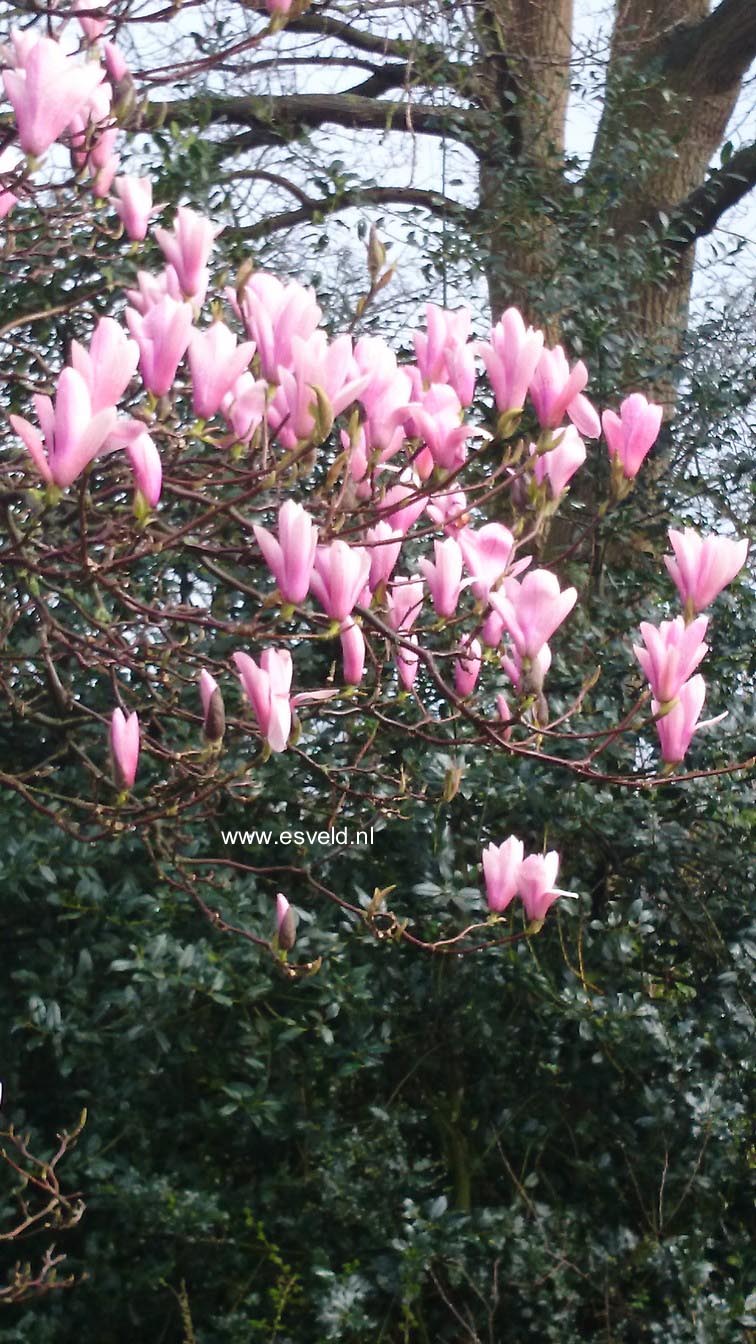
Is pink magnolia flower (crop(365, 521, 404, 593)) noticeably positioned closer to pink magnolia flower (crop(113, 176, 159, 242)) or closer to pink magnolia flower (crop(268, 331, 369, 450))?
pink magnolia flower (crop(268, 331, 369, 450))

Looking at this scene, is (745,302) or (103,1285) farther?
(745,302)

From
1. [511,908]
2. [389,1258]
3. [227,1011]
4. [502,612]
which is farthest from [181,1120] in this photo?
[502,612]

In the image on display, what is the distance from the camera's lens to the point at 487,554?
1.57m

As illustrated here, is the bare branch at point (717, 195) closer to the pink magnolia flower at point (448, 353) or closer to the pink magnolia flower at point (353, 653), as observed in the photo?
the pink magnolia flower at point (448, 353)

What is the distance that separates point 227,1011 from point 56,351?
1.47 meters

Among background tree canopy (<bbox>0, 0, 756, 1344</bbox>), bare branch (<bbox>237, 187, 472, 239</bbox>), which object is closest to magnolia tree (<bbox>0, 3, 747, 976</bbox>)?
background tree canopy (<bbox>0, 0, 756, 1344</bbox>)

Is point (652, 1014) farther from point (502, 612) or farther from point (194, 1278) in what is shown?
point (502, 612)

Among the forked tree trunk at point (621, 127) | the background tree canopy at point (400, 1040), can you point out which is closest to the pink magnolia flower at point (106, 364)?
the background tree canopy at point (400, 1040)

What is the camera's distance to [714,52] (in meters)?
5.09

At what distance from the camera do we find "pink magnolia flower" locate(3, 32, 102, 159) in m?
1.37

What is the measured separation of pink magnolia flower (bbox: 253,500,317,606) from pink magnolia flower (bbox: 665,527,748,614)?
0.41 m

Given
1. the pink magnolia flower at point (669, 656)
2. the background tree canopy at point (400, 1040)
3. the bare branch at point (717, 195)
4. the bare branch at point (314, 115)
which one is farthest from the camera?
the bare branch at point (717, 195)

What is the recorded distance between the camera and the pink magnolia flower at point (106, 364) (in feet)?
3.76

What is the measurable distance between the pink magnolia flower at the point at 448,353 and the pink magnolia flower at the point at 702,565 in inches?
10.4
